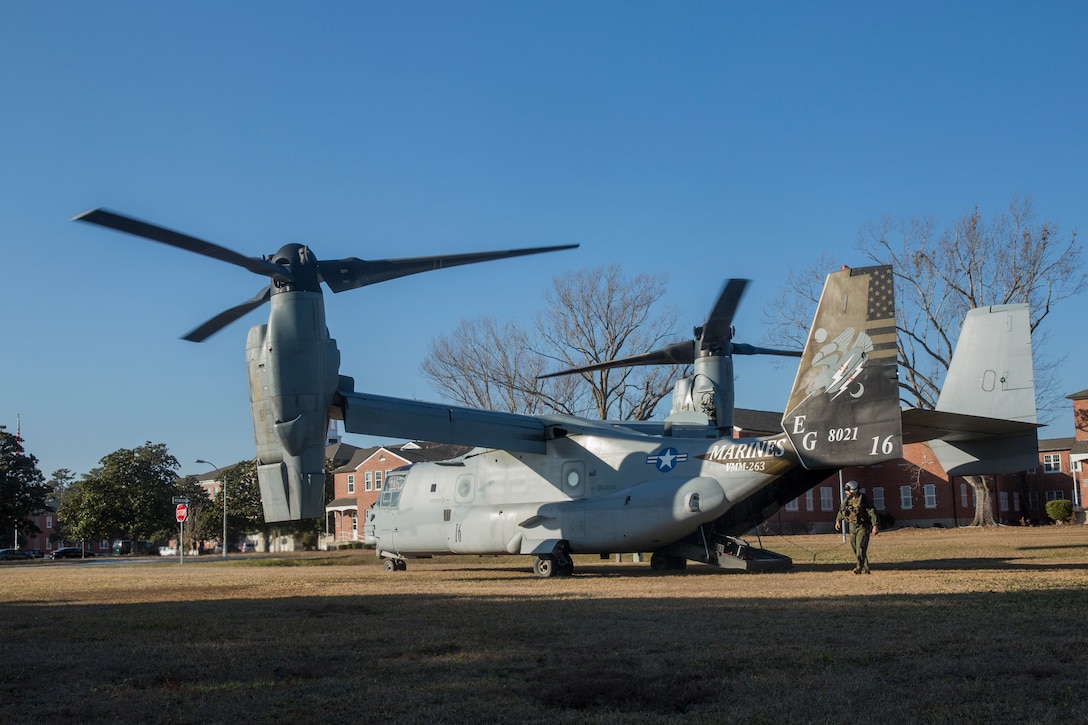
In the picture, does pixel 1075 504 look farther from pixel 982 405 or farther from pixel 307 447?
pixel 307 447

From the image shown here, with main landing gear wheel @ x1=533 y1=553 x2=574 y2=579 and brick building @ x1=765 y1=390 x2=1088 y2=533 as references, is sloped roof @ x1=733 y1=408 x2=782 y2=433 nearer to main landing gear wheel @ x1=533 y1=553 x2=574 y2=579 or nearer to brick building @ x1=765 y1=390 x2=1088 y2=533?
brick building @ x1=765 y1=390 x2=1088 y2=533

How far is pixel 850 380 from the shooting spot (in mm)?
15914

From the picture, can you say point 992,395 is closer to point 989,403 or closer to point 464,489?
point 989,403

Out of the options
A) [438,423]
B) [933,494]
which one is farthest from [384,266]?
[933,494]

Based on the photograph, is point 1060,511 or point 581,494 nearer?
point 581,494

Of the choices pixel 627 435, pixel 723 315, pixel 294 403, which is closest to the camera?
pixel 294 403

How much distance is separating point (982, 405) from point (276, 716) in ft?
52.4

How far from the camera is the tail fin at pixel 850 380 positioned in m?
15.5

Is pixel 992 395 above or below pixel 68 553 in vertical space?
above

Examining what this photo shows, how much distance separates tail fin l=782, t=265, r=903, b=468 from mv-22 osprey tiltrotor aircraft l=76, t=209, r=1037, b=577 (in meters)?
0.03

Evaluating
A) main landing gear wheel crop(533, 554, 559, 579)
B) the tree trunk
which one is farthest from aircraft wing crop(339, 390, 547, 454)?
the tree trunk

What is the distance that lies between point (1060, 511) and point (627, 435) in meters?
49.6

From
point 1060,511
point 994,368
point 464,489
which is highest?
point 994,368

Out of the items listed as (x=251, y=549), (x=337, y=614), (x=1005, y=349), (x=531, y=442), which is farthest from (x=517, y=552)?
(x=251, y=549)
